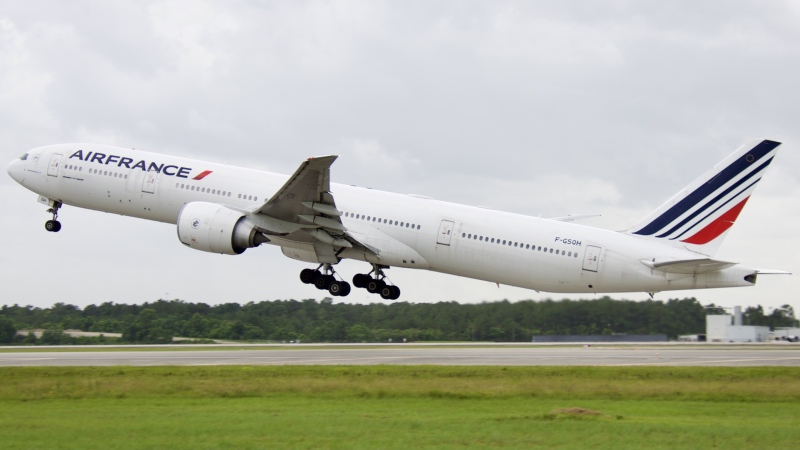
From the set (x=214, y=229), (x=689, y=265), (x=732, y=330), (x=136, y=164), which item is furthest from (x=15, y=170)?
(x=732, y=330)

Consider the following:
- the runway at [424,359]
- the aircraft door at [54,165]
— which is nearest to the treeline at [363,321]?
the runway at [424,359]

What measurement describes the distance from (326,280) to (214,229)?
7.39 metres

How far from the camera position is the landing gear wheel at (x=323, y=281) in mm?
51094

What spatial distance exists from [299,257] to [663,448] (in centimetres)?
3295

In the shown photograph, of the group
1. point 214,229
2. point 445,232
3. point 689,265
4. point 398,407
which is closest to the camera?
point 398,407

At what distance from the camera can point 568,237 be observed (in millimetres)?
45719

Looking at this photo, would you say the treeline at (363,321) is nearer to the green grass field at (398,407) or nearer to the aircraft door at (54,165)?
the aircraft door at (54,165)

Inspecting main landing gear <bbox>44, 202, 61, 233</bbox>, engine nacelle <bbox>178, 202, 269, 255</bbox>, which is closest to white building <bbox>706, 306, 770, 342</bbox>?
engine nacelle <bbox>178, 202, 269, 255</bbox>

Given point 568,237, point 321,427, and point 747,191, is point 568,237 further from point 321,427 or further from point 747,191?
point 321,427

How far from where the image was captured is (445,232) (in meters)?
47.2

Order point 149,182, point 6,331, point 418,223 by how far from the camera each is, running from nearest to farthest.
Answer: point 418,223, point 149,182, point 6,331

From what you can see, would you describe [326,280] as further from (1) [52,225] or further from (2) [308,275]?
(1) [52,225]

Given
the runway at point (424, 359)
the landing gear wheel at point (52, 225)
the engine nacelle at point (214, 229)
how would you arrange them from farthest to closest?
the landing gear wheel at point (52, 225)
the engine nacelle at point (214, 229)
the runway at point (424, 359)

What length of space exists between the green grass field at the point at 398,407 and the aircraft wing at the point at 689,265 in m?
6.24
